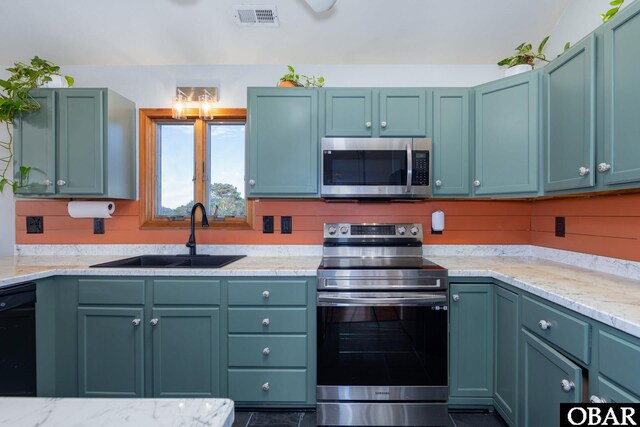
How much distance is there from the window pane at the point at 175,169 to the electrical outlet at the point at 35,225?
911mm

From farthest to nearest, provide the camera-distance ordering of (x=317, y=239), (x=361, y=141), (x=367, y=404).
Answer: (x=317, y=239) → (x=361, y=141) → (x=367, y=404)

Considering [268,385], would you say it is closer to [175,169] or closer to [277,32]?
[175,169]

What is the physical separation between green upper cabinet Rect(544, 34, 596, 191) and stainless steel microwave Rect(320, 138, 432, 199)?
678 mm

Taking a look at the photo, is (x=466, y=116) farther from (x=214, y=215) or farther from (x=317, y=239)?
(x=214, y=215)

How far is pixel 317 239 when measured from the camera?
7.92ft

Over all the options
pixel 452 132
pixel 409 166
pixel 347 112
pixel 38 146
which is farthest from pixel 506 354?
pixel 38 146

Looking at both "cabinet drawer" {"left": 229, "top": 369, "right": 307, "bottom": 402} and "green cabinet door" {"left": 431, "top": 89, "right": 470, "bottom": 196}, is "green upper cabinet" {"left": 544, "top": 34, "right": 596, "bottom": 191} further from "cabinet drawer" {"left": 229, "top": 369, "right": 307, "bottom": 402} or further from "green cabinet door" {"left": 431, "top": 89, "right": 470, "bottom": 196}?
"cabinet drawer" {"left": 229, "top": 369, "right": 307, "bottom": 402}

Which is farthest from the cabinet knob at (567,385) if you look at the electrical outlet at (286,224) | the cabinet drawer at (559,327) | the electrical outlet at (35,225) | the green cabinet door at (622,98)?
the electrical outlet at (35,225)

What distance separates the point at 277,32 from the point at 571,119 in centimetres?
198

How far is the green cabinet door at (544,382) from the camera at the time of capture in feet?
3.81

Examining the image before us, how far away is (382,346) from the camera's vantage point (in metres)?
1.75

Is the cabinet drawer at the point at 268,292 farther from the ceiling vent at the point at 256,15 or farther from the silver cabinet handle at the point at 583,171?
the ceiling vent at the point at 256,15

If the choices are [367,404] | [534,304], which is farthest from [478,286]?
[367,404]

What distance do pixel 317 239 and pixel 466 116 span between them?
1.43 metres
